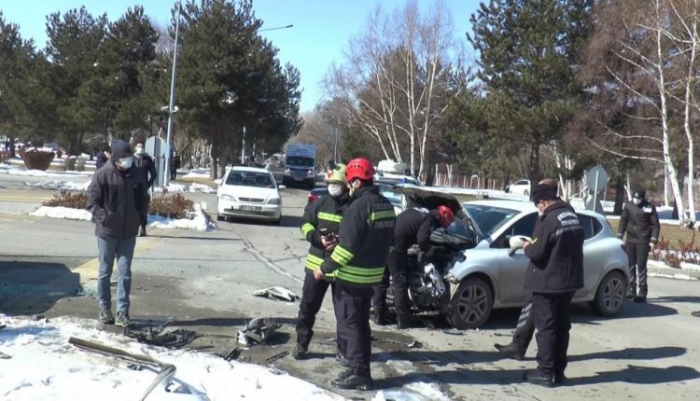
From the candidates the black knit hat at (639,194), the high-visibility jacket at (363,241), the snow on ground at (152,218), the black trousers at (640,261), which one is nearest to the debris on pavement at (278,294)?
the high-visibility jacket at (363,241)

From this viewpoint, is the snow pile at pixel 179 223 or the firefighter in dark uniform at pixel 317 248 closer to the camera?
the firefighter in dark uniform at pixel 317 248

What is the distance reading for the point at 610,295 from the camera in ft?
31.7

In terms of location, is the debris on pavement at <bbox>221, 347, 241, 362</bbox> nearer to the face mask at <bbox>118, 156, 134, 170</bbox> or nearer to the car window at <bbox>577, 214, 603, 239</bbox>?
the face mask at <bbox>118, 156, 134, 170</bbox>

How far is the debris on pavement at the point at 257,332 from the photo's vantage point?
6.53 metres

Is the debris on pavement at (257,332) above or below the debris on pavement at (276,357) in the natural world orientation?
above

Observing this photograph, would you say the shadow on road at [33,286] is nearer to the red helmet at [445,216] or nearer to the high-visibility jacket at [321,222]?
the high-visibility jacket at [321,222]

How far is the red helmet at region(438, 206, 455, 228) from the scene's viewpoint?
7961 millimetres

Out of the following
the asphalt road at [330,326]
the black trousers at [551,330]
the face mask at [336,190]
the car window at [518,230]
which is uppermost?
the face mask at [336,190]

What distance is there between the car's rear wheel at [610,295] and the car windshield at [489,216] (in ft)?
5.92

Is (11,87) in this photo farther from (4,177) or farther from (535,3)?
(535,3)

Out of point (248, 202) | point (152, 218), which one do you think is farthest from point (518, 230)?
point (248, 202)

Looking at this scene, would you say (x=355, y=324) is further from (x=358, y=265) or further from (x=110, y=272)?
(x=110, y=272)

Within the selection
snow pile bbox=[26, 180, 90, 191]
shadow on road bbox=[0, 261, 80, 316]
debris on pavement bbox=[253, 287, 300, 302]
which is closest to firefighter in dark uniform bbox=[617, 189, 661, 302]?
debris on pavement bbox=[253, 287, 300, 302]

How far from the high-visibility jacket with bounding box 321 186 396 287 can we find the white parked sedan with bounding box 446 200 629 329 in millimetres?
2449
